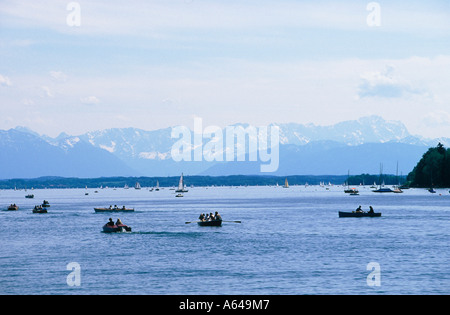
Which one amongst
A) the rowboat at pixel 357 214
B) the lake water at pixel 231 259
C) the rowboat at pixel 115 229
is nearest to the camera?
the lake water at pixel 231 259

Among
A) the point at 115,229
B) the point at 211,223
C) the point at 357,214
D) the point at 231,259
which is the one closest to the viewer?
the point at 231,259

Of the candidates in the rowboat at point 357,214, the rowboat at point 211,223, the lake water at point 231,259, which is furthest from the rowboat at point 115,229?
the rowboat at point 357,214

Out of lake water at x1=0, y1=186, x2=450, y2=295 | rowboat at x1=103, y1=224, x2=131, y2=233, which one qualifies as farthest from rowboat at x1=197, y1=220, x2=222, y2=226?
rowboat at x1=103, y1=224, x2=131, y2=233

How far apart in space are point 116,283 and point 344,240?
4625cm

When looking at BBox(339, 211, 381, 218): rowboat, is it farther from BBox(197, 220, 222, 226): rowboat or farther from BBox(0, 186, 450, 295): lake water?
BBox(197, 220, 222, 226): rowboat

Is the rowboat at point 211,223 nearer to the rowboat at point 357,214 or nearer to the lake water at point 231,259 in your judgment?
the lake water at point 231,259

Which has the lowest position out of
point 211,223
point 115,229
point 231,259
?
point 231,259

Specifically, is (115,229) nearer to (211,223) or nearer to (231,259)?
(211,223)

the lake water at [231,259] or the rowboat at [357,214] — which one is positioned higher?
the rowboat at [357,214]

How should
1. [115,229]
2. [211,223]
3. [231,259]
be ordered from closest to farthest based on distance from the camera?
[231,259]
[115,229]
[211,223]

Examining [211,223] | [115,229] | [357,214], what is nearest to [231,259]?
[115,229]

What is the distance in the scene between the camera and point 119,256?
81.8 m
